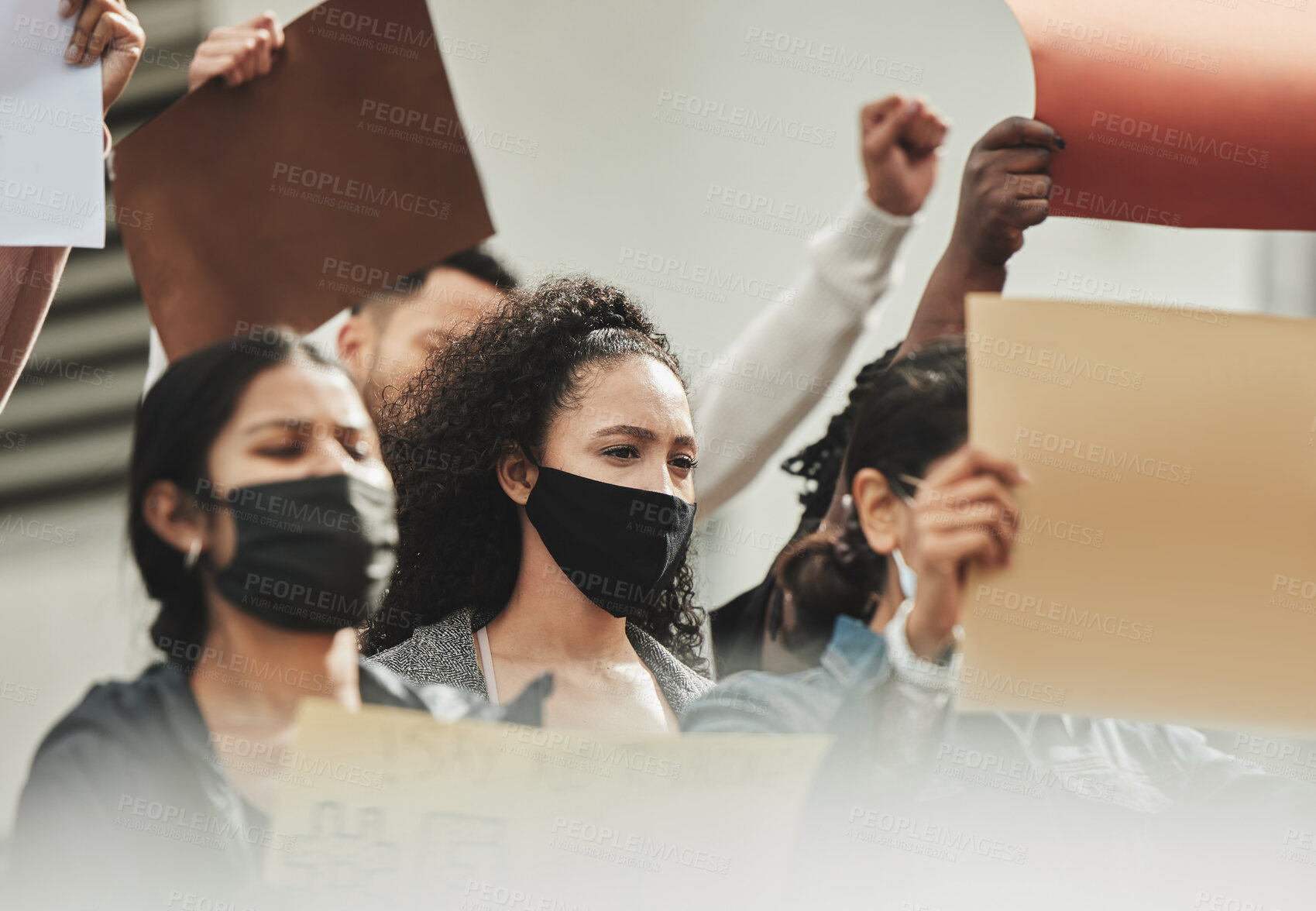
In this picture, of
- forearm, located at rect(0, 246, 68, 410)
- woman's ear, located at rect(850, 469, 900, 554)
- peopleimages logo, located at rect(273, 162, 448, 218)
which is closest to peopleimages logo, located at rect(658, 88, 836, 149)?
peopleimages logo, located at rect(273, 162, 448, 218)

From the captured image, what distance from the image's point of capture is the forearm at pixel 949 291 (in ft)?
4.97

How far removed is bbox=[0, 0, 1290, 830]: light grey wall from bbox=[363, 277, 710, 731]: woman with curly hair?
18 centimetres

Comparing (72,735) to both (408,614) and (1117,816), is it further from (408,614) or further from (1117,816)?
(1117,816)

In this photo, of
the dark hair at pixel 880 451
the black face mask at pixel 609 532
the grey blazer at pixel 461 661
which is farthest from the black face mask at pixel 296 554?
the dark hair at pixel 880 451

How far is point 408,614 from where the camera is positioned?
1485 mm

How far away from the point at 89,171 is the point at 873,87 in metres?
1.11

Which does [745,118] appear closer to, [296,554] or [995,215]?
[995,215]

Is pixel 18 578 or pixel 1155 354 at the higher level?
pixel 1155 354

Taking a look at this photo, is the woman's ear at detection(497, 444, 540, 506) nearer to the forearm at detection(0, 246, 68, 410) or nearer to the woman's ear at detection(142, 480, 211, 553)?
the woman's ear at detection(142, 480, 211, 553)

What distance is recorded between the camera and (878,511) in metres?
1.46

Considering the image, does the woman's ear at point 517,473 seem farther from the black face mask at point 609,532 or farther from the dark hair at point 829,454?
the dark hair at point 829,454

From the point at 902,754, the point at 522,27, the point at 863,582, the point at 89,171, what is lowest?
the point at 902,754

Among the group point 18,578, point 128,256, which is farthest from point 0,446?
point 128,256

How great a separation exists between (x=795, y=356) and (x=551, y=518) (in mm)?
441
